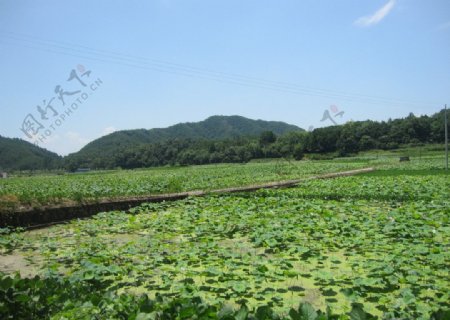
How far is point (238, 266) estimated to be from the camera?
5.14m

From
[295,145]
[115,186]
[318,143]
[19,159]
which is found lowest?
[115,186]

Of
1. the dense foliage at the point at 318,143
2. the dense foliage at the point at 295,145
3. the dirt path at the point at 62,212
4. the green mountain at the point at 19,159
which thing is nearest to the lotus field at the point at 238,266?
the dirt path at the point at 62,212

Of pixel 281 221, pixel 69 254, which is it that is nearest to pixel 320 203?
pixel 281 221

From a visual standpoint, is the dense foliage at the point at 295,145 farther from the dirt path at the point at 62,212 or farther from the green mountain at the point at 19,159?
the dirt path at the point at 62,212

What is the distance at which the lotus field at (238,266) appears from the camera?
310 centimetres

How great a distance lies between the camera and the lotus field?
122 inches

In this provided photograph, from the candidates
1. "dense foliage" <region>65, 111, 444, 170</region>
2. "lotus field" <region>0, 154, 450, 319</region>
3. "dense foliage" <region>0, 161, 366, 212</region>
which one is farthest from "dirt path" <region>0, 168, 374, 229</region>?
"dense foliage" <region>65, 111, 444, 170</region>

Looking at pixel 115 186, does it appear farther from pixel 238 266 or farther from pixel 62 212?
pixel 238 266

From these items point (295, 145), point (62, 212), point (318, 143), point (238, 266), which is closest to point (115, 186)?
point (62, 212)

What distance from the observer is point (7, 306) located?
121 inches

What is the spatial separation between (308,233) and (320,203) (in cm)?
421

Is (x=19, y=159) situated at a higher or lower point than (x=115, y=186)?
higher

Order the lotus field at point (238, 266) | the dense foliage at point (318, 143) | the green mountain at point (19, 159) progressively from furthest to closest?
1. the green mountain at point (19, 159)
2. the dense foliage at point (318, 143)
3. the lotus field at point (238, 266)

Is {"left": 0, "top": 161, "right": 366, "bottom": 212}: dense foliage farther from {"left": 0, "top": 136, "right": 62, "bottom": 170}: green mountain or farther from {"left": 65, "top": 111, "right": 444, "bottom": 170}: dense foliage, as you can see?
{"left": 0, "top": 136, "right": 62, "bottom": 170}: green mountain
